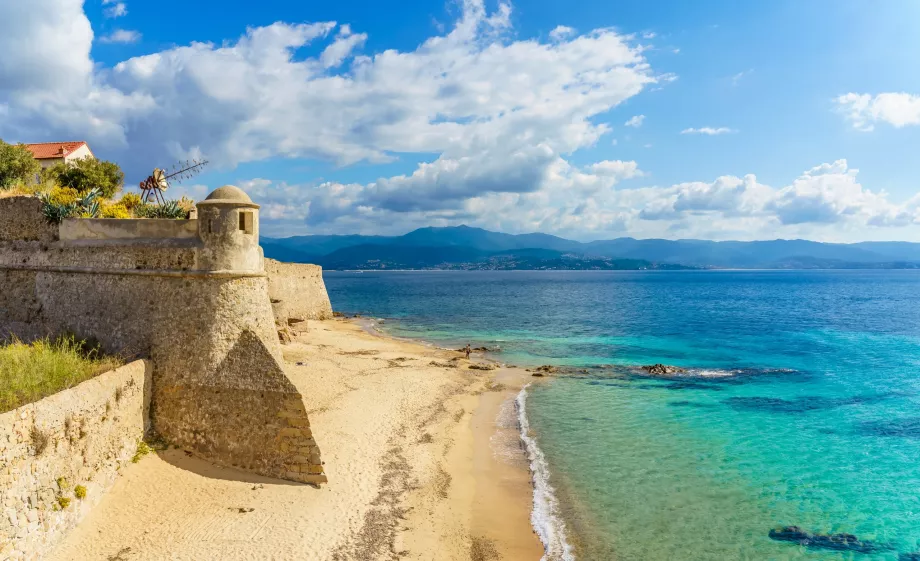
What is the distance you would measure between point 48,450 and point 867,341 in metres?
60.5

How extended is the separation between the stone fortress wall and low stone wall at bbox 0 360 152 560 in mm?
1366

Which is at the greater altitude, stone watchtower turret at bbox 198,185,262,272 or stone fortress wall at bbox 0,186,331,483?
stone watchtower turret at bbox 198,185,262,272

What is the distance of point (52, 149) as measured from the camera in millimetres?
35844

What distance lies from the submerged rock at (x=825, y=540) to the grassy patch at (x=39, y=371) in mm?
19152

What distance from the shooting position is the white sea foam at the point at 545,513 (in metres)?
13.8

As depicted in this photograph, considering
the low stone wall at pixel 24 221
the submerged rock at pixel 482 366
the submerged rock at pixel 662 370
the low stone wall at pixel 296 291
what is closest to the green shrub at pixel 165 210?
the low stone wall at pixel 24 221

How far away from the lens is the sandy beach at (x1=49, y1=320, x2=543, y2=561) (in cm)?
1234

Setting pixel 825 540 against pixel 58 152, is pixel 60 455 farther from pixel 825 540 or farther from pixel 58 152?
pixel 58 152

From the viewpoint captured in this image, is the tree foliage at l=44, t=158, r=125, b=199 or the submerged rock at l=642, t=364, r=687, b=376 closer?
the tree foliage at l=44, t=158, r=125, b=199

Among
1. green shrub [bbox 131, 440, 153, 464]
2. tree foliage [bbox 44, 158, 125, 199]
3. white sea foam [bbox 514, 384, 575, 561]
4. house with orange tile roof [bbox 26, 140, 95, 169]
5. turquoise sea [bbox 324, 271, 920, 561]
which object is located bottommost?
white sea foam [bbox 514, 384, 575, 561]

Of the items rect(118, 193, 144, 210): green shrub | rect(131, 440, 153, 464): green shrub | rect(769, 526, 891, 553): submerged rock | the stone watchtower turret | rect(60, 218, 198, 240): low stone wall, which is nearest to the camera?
rect(769, 526, 891, 553): submerged rock

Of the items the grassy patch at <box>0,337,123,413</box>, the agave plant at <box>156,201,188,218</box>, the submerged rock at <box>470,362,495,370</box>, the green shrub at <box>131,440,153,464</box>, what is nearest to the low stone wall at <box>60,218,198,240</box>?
the agave plant at <box>156,201,188,218</box>

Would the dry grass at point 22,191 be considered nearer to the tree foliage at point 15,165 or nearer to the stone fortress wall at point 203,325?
the tree foliage at point 15,165

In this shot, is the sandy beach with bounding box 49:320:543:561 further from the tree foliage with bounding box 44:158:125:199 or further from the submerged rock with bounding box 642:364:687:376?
the tree foliage with bounding box 44:158:125:199
